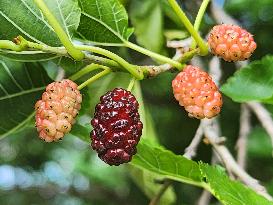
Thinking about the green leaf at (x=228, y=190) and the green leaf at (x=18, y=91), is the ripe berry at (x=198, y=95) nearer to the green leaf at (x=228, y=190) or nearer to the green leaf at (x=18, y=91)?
the green leaf at (x=228, y=190)

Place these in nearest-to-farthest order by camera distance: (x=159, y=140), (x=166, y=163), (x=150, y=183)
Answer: (x=166, y=163) → (x=150, y=183) → (x=159, y=140)

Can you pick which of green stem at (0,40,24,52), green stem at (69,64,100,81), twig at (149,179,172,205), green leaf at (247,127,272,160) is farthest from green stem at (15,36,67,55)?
green leaf at (247,127,272,160)

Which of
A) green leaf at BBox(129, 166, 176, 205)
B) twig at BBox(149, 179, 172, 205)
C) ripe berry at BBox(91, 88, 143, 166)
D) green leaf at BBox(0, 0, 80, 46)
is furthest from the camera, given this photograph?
green leaf at BBox(129, 166, 176, 205)

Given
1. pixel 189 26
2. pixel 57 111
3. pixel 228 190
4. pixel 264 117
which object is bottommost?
pixel 264 117

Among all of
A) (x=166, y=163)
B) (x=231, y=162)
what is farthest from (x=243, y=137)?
(x=166, y=163)

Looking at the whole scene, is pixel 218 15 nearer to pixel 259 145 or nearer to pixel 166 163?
pixel 166 163

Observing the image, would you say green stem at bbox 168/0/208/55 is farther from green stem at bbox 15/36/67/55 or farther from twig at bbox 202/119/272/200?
twig at bbox 202/119/272/200
